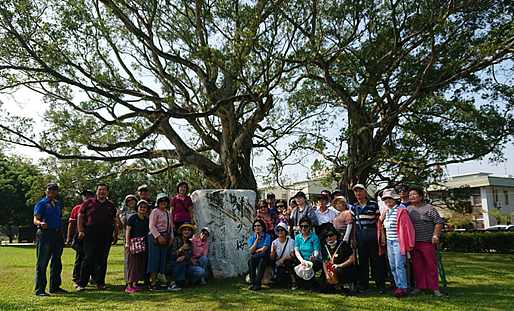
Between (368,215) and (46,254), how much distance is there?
17.3ft

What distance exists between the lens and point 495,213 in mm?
31688

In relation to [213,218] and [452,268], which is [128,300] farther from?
[452,268]

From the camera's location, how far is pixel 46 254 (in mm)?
6145

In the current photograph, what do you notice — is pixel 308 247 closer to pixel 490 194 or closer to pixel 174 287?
pixel 174 287

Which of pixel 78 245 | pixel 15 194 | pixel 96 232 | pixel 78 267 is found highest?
pixel 15 194

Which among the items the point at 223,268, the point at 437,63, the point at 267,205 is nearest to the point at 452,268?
the point at 267,205

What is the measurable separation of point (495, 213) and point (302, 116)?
25038 millimetres

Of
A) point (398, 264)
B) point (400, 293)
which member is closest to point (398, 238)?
point (398, 264)

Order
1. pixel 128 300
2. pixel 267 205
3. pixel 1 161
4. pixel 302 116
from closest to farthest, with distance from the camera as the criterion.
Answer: pixel 128 300 → pixel 267 205 → pixel 302 116 → pixel 1 161

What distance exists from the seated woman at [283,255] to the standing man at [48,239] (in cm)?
359

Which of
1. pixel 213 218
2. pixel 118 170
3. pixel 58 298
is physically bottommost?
Result: pixel 58 298

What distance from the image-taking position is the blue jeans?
5.84m

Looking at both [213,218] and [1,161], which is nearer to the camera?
[213,218]

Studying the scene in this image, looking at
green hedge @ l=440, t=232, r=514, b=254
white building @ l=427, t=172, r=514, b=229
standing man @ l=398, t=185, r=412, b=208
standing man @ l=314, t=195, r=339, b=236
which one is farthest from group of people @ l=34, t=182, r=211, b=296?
white building @ l=427, t=172, r=514, b=229
